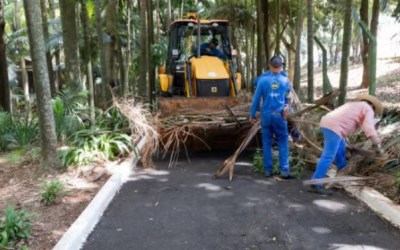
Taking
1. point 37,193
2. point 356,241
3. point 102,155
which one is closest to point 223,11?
point 102,155

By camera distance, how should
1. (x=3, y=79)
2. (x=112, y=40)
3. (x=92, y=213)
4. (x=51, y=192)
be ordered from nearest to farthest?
1. (x=92, y=213)
2. (x=51, y=192)
3. (x=3, y=79)
4. (x=112, y=40)

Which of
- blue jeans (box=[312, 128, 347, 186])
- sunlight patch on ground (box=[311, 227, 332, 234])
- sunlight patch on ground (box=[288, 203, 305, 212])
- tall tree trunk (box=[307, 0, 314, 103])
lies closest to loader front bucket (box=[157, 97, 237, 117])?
blue jeans (box=[312, 128, 347, 186])

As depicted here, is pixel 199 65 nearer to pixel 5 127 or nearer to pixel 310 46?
pixel 310 46

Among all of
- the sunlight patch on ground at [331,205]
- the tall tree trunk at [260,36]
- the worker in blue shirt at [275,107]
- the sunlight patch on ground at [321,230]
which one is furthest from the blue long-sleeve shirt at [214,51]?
the sunlight patch on ground at [321,230]

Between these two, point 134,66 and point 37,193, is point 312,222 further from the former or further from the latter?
point 134,66

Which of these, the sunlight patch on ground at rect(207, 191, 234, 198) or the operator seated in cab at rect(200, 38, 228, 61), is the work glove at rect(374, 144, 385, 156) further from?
the operator seated in cab at rect(200, 38, 228, 61)

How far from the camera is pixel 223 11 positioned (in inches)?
739

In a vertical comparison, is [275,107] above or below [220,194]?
above

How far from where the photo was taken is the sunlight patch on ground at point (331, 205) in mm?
5391

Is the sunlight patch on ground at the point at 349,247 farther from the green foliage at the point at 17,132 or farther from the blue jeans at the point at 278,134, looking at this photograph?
the green foliage at the point at 17,132

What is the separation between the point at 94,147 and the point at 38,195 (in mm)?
1914

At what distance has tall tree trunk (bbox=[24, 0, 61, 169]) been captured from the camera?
6332mm

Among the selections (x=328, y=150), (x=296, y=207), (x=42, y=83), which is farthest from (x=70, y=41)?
(x=296, y=207)

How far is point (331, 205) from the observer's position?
→ 5.51m
